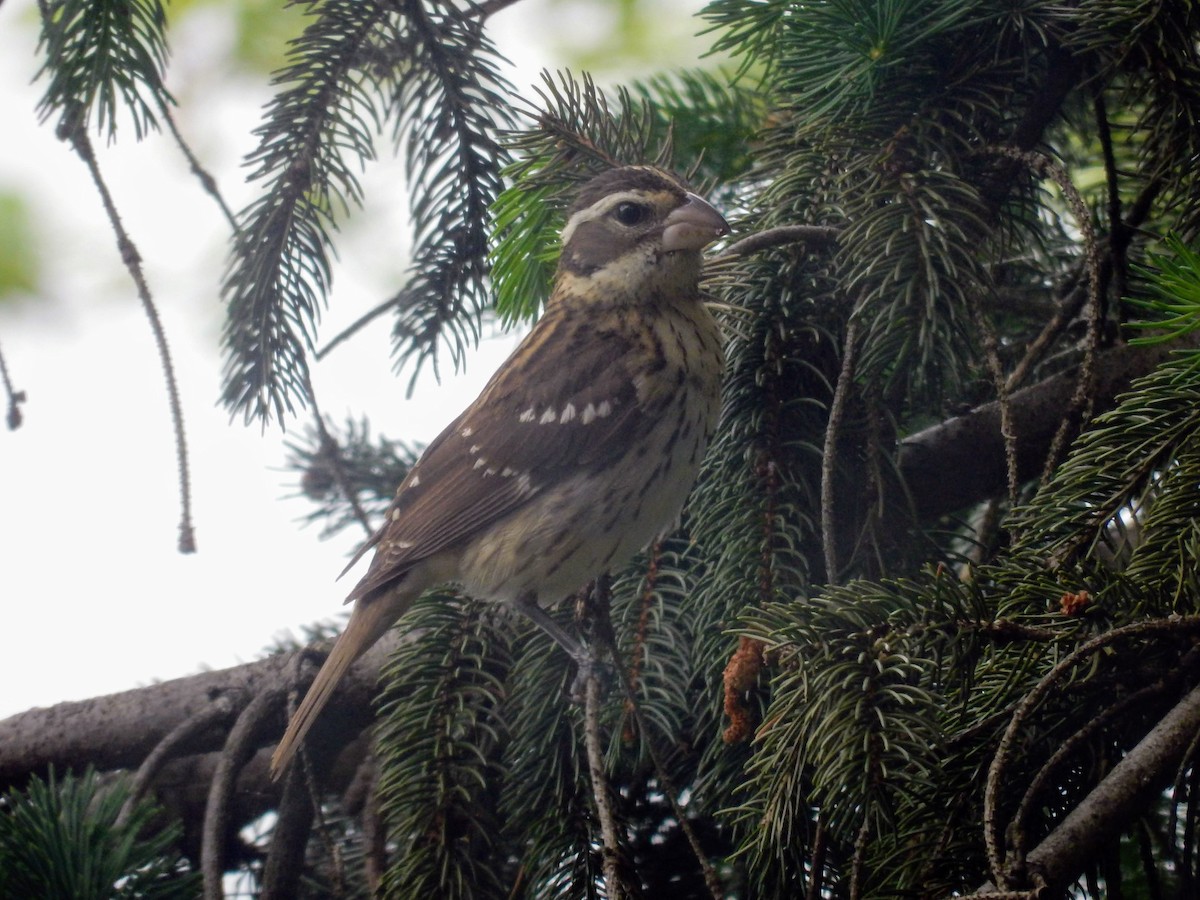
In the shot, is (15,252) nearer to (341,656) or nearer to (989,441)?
(341,656)

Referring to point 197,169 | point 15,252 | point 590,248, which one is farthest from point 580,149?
point 15,252

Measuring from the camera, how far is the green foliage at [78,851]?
65.2 inches

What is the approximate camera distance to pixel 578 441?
2.72 meters

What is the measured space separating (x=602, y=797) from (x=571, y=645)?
1.89ft

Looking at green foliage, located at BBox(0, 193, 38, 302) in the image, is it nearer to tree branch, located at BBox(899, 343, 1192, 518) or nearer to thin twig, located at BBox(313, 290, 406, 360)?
thin twig, located at BBox(313, 290, 406, 360)

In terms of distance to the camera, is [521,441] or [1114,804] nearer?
[1114,804]

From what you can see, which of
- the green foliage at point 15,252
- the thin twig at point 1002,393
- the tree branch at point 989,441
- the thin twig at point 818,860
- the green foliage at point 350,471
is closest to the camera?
the thin twig at point 818,860

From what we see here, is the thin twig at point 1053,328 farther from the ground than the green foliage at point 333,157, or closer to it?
closer to it

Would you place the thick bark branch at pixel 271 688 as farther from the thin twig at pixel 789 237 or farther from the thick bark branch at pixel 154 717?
the thin twig at pixel 789 237

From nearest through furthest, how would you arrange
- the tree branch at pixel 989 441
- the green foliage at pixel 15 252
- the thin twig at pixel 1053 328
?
the thin twig at pixel 1053 328, the tree branch at pixel 989 441, the green foliage at pixel 15 252

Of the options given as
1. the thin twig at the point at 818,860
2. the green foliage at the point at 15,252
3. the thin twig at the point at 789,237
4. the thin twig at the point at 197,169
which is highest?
the green foliage at the point at 15,252

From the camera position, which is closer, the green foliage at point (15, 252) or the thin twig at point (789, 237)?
the thin twig at point (789, 237)

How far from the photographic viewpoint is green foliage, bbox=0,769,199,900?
1.66m

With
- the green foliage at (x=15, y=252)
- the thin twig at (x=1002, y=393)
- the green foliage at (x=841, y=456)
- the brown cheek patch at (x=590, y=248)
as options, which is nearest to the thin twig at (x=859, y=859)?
the green foliage at (x=841, y=456)
